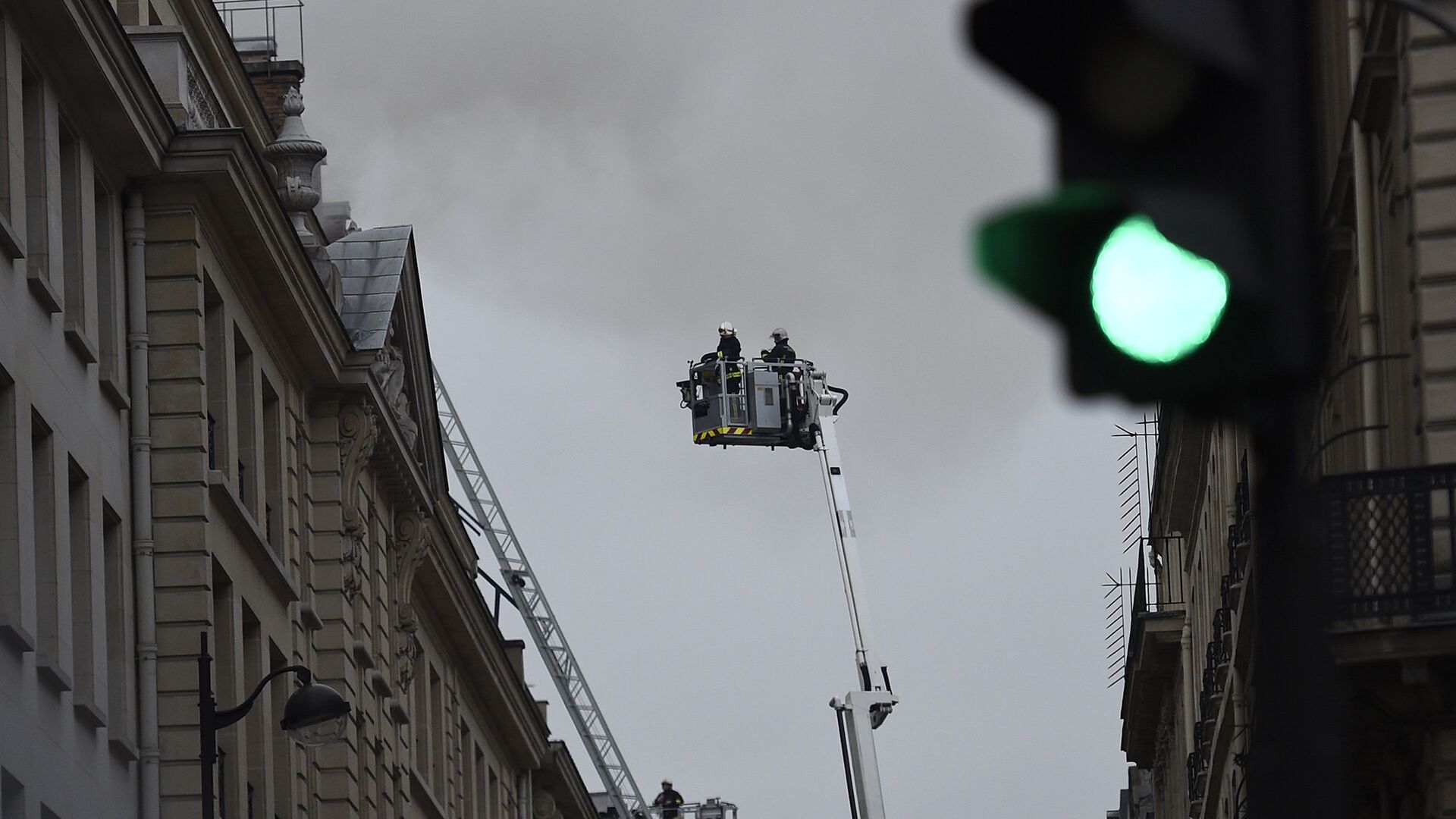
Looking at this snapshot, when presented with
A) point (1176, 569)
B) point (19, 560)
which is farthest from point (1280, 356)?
point (1176, 569)

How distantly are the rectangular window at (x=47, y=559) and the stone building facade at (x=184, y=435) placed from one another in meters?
0.03

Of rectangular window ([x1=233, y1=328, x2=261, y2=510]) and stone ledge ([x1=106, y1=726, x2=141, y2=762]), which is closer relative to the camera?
stone ledge ([x1=106, y1=726, x2=141, y2=762])

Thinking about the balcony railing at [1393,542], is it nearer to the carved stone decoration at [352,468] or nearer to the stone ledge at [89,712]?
the stone ledge at [89,712]

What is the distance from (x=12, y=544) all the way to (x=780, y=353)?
30970mm

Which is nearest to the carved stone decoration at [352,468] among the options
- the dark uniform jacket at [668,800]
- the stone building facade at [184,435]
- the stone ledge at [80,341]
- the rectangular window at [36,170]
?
the stone building facade at [184,435]

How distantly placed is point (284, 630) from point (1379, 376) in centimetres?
1733

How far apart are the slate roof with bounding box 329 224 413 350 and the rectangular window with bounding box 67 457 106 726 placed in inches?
478

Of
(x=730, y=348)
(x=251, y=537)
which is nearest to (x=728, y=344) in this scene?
(x=730, y=348)

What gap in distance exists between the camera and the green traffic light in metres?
5.26

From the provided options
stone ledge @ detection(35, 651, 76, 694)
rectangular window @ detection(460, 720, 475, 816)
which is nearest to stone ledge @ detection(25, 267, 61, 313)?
stone ledge @ detection(35, 651, 76, 694)

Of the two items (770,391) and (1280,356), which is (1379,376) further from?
(770,391)

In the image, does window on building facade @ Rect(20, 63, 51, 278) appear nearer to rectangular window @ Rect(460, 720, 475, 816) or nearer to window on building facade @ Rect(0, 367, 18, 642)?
window on building facade @ Rect(0, 367, 18, 642)

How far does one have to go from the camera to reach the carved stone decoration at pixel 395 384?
43594 mm

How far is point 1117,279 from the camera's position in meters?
5.36
